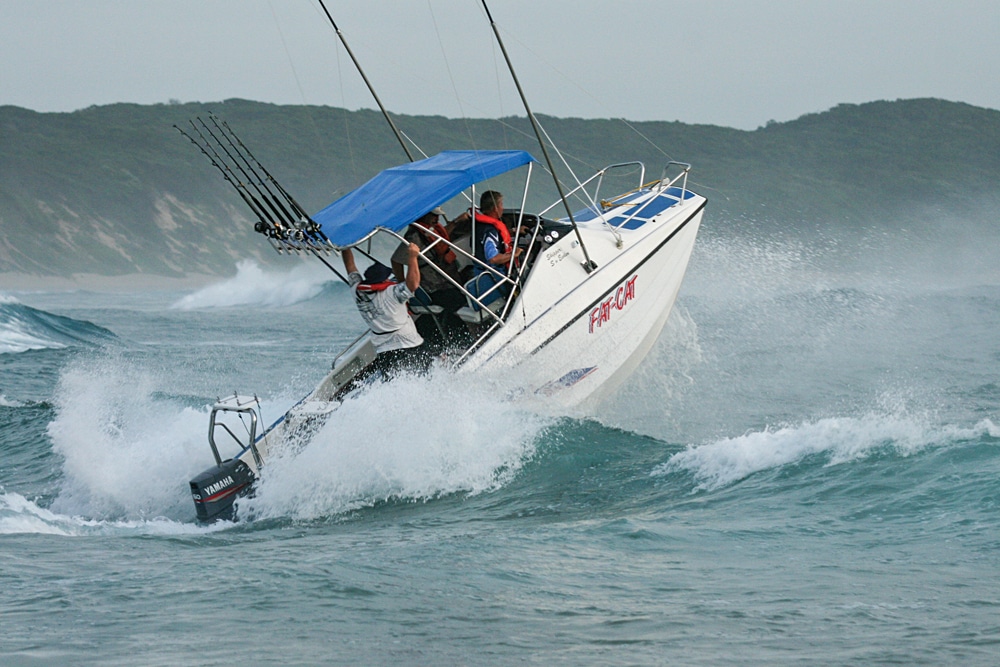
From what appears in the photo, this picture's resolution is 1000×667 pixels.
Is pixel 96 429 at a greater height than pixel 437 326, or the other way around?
pixel 437 326

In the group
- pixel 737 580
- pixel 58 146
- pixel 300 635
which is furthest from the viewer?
pixel 58 146

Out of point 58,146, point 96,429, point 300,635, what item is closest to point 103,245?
point 58,146

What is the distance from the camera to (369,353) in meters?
8.71

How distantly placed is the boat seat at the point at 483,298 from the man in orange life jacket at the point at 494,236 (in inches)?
4.5

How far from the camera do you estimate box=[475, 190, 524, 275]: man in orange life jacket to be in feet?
27.7

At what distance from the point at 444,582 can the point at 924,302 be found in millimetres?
21876

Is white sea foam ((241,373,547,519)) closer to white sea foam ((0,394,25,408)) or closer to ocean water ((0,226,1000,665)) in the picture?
ocean water ((0,226,1000,665))

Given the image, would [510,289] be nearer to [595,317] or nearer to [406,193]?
[595,317]

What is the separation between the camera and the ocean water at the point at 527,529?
4500mm

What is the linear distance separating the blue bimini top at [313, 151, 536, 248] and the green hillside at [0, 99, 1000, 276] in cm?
6021

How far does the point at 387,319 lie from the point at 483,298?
2.77 feet

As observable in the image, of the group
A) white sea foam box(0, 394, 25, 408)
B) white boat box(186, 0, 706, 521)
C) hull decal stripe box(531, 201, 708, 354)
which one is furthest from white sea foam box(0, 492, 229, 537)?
white sea foam box(0, 394, 25, 408)

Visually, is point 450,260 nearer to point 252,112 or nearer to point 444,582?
point 444,582

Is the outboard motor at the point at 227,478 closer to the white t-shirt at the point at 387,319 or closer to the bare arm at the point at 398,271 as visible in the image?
the white t-shirt at the point at 387,319
